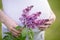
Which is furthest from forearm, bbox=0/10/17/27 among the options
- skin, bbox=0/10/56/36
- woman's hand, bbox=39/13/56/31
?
woman's hand, bbox=39/13/56/31

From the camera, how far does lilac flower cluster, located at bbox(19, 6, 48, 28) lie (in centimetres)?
95

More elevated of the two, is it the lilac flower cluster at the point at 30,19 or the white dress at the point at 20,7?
the white dress at the point at 20,7

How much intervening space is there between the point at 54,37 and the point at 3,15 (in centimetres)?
47

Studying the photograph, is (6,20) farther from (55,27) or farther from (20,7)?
(55,27)

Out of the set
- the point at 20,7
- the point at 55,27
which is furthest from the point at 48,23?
the point at 20,7

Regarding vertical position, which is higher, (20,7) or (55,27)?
(20,7)

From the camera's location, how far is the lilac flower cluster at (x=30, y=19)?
946 mm

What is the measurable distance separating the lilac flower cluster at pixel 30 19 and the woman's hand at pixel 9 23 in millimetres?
80

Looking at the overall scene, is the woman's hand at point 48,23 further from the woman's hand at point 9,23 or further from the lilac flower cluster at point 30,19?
the woman's hand at point 9,23

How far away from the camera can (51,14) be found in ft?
3.19

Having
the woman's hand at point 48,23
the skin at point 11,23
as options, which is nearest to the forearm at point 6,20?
the skin at point 11,23

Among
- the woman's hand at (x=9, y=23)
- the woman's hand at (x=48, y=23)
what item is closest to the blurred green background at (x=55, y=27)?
the woman's hand at (x=48, y=23)

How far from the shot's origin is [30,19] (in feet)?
3.11

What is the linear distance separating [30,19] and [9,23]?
173mm
